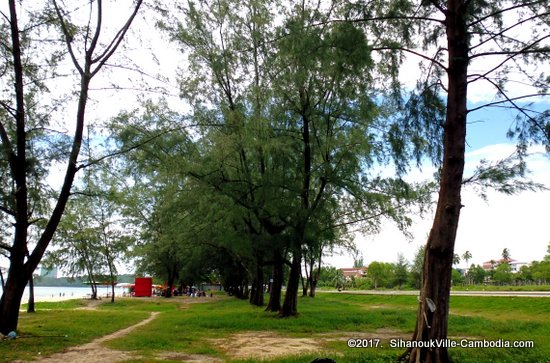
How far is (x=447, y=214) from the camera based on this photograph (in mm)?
7457

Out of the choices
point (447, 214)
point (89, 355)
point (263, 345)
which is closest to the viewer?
point (447, 214)

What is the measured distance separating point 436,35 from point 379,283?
73779 mm

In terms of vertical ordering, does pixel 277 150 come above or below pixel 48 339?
above

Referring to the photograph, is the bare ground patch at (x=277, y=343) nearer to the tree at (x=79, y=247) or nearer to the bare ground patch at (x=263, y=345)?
the bare ground patch at (x=263, y=345)

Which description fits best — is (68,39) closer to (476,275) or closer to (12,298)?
(12,298)

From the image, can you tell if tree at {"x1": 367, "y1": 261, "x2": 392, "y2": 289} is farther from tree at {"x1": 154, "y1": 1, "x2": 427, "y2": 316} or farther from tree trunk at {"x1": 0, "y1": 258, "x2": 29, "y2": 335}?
tree trunk at {"x1": 0, "y1": 258, "x2": 29, "y2": 335}

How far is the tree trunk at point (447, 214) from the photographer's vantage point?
739cm

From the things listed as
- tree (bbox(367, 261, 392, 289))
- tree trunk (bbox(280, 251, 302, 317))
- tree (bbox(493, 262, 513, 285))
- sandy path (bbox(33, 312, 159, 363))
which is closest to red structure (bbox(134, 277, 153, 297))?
tree trunk (bbox(280, 251, 302, 317))

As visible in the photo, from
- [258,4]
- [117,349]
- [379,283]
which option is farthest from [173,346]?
[379,283]

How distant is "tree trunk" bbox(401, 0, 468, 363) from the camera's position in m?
7.39

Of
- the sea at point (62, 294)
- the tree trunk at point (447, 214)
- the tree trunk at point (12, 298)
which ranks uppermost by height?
the tree trunk at point (447, 214)

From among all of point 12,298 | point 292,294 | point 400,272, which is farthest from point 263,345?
point 400,272

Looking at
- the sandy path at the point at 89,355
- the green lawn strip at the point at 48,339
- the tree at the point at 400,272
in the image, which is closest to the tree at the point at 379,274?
the tree at the point at 400,272

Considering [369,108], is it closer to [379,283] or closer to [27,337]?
[27,337]
